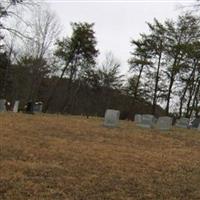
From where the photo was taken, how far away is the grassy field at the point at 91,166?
30.4 ft

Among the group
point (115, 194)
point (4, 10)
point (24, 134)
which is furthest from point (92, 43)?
point (115, 194)

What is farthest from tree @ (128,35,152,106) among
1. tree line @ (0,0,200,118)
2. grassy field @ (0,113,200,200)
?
grassy field @ (0,113,200,200)

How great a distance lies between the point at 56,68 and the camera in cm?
5003

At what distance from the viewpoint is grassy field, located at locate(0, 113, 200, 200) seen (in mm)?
9258

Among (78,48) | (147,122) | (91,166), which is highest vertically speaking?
(78,48)

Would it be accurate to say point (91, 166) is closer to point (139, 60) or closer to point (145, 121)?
point (145, 121)

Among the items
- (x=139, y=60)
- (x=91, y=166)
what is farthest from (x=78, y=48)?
(x=91, y=166)

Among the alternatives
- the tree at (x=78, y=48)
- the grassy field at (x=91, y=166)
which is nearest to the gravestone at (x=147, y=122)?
the grassy field at (x=91, y=166)

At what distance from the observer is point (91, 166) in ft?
38.7

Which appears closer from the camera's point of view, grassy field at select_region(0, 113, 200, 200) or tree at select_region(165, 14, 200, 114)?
grassy field at select_region(0, 113, 200, 200)

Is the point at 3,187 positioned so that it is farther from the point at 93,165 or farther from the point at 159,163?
the point at 159,163

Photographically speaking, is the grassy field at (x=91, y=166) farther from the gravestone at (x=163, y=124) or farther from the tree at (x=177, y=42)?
the tree at (x=177, y=42)

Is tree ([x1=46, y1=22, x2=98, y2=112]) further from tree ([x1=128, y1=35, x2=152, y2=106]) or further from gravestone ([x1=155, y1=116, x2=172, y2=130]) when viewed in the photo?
gravestone ([x1=155, y1=116, x2=172, y2=130])

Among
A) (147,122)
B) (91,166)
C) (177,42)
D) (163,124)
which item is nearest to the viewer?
(91,166)
